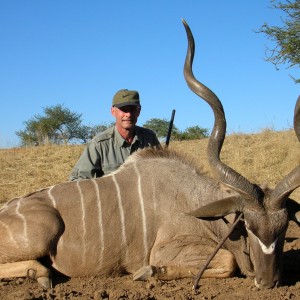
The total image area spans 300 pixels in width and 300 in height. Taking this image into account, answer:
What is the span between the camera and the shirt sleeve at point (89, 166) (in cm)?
429

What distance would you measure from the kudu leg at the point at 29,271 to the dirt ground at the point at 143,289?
39mm

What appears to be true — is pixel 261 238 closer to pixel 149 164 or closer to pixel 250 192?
pixel 250 192

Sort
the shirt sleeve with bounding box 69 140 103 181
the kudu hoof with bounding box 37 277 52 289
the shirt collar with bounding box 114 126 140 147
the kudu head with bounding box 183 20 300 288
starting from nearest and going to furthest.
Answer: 1. the kudu head with bounding box 183 20 300 288
2. the kudu hoof with bounding box 37 277 52 289
3. the shirt sleeve with bounding box 69 140 103 181
4. the shirt collar with bounding box 114 126 140 147

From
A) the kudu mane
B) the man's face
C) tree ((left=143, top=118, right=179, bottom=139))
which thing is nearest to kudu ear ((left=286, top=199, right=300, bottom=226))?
the kudu mane

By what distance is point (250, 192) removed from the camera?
2.98m

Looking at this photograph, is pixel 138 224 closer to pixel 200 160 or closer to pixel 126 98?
pixel 126 98

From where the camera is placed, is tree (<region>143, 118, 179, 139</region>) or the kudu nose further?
tree (<region>143, 118, 179, 139</region>)

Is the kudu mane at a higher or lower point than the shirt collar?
lower

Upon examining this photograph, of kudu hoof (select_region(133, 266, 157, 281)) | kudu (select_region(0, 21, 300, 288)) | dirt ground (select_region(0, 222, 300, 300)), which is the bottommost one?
dirt ground (select_region(0, 222, 300, 300))

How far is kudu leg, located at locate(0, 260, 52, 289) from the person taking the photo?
127 inches

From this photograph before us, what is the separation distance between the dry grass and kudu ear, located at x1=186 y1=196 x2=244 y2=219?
339cm

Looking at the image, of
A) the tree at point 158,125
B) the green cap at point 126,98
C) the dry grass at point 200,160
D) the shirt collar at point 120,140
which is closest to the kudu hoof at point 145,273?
the shirt collar at point 120,140

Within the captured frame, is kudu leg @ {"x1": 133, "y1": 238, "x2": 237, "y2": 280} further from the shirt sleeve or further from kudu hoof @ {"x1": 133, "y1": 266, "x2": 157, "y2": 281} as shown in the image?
the shirt sleeve

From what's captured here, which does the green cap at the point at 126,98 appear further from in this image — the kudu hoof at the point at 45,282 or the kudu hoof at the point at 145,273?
the kudu hoof at the point at 45,282
